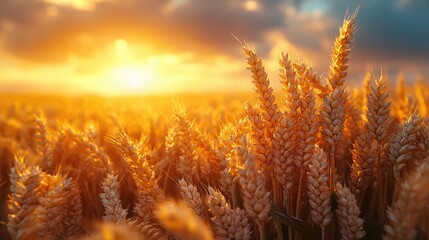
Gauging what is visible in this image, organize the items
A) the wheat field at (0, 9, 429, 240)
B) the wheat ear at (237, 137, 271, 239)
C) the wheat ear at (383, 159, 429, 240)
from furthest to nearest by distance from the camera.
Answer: the wheat field at (0, 9, 429, 240), the wheat ear at (237, 137, 271, 239), the wheat ear at (383, 159, 429, 240)

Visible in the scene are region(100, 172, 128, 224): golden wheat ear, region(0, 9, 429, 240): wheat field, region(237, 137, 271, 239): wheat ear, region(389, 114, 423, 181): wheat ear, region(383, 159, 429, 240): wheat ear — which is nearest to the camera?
region(383, 159, 429, 240): wheat ear

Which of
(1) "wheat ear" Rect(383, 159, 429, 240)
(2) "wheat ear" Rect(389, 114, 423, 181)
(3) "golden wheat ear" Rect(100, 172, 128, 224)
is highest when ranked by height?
(2) "wheat ear" Rect(389, 114, 423, 181)

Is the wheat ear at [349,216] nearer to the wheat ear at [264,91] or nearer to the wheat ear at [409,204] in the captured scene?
the wheat ear at [409,204]

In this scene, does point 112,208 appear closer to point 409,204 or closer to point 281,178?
point 281,178

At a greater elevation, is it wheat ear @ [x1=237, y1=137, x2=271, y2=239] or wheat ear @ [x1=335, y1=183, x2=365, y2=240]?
wheat ear @ [x1=237, y1=137, x2=271, y2=239]

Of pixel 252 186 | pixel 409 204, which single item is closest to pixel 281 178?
pixel 252 186

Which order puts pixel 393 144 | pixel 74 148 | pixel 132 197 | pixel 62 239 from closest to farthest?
pixel 393 144, pixel 62 239, pixel 132 197, pixel 74 148

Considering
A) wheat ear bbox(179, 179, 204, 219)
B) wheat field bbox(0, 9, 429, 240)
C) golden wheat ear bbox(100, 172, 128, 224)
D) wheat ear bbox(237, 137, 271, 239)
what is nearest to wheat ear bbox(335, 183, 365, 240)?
wheat field bbox(0, 9, 429, 240)

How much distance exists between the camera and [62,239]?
7.09ft

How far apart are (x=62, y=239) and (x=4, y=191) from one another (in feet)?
4.13

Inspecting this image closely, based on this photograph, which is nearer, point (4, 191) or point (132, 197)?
point (132, 197)

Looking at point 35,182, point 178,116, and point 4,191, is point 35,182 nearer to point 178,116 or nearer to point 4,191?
point 178,116

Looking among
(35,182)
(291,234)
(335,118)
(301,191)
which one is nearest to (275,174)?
(301,191)

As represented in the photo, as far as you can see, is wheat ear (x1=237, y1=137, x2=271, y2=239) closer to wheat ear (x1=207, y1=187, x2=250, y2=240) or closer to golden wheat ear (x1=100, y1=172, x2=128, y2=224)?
wheat ear (x1=207, y1=187, x2=250, y2=240)
